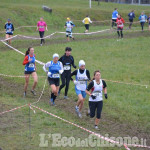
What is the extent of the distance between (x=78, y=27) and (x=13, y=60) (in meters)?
18.3

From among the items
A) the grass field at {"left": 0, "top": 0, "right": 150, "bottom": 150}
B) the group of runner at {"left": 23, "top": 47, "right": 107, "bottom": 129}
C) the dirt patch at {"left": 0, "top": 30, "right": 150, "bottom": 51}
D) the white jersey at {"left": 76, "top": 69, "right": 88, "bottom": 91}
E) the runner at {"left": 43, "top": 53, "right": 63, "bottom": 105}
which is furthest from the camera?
the dirt patch at {"left": 0, "top": 30, "right": 150, "bottom": 51}

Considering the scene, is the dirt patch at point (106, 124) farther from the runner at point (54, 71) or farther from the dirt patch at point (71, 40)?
the dirt patch at point (71, 40)

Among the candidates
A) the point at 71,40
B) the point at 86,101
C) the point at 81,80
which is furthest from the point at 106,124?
the point at 71,40

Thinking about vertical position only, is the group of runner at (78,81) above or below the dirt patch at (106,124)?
above

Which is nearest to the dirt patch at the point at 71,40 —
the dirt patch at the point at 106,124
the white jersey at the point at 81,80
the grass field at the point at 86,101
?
the grass field at the point at 86,101

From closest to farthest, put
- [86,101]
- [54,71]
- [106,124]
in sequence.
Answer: [106,124] → [54,71] → [86,101]

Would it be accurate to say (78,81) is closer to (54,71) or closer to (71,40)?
(54,71)

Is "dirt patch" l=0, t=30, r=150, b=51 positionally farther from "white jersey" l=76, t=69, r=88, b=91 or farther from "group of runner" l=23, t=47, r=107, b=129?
"white jersey" l=76, t=69, r=88, b=91

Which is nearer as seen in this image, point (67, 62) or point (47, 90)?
point (67, 62)

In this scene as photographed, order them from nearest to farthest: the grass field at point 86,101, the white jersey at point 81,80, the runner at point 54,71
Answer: the grass field at point 86,101, the white jersey at point 81,80, the runner at point 54,71

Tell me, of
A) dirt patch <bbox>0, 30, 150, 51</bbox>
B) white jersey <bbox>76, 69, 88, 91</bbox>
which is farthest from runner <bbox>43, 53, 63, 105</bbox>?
dirt patch <bbox>0, 30, 150, 51</bbox>

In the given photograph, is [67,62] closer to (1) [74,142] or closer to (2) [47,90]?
(2) [47,90]

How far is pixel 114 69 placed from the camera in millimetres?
21656

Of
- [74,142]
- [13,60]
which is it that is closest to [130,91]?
[74,142]
